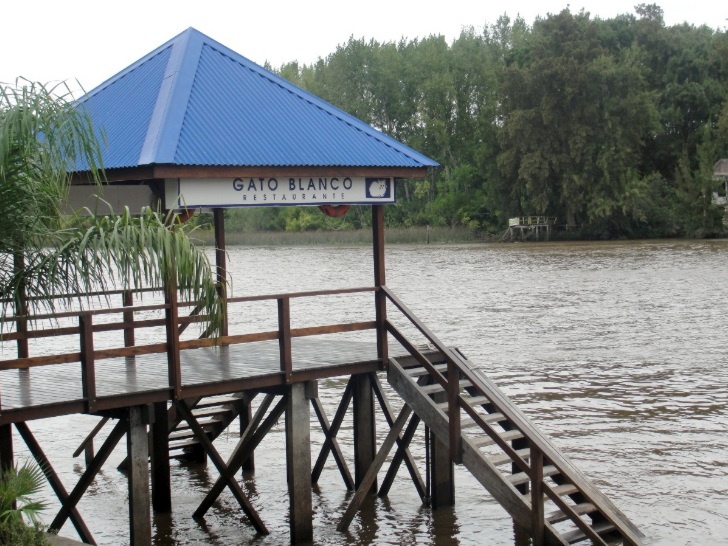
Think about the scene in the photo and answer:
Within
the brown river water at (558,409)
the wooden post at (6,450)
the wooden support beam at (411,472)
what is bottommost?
the brown river water at (558,409)

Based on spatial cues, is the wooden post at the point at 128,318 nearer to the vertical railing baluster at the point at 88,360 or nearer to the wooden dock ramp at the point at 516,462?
the vertical railing baluster at the point at 88,360

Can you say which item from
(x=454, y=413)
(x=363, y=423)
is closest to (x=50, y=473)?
(x=363, y=423)

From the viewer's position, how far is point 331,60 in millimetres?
97812

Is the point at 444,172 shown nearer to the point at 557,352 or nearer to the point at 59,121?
the point at 557,352

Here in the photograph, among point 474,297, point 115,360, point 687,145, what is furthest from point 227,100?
point 687,145

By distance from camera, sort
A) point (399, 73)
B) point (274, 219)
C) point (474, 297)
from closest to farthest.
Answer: point (474, 297), point (274, 219), point (399, 73)

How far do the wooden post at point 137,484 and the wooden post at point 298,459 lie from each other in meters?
1.79

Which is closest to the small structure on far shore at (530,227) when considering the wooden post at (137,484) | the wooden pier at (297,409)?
the wooden pier at (297,409)

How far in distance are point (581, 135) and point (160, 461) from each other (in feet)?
207

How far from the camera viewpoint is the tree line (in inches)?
2899

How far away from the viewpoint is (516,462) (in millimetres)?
11430

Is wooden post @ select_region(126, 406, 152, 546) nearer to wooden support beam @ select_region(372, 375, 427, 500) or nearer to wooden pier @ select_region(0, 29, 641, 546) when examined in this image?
wooden pier @ select_region(0, 29, 641, 546)

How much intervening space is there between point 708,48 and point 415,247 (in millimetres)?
24619

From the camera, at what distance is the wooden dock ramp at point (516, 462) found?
1137cm
